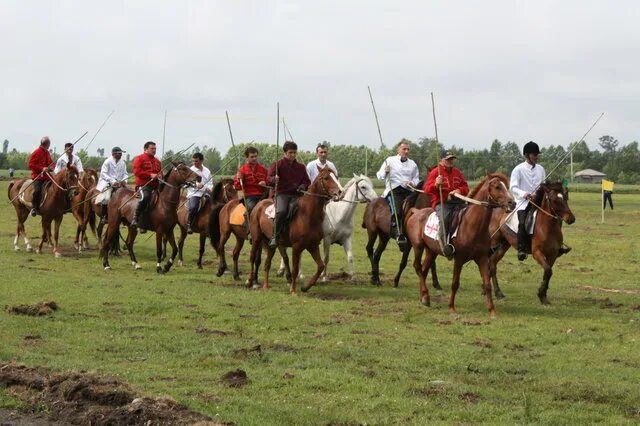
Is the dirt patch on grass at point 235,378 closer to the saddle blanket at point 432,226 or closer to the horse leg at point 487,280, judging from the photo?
the horse leg at point 487,280

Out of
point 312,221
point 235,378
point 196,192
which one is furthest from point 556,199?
point 196,192

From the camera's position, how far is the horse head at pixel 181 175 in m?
21.8

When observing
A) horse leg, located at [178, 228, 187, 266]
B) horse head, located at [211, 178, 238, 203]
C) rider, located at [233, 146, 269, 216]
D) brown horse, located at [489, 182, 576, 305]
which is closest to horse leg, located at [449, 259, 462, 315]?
brown horse, located at [489, 182, 576, 305]

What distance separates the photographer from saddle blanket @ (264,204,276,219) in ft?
62.4

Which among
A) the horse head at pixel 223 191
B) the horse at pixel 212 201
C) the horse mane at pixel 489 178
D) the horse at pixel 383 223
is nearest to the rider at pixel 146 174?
the horse at pixel 212 201

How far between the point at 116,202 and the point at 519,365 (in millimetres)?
14364

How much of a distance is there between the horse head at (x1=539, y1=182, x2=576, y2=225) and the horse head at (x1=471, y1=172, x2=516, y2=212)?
1.31 m

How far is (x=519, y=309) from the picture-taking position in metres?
16.7

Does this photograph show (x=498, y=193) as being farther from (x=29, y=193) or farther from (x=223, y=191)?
(x=29, y=193)

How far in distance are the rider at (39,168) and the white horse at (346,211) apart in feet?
31.7

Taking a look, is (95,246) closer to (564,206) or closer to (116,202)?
(116,202)

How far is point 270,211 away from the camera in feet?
63.2

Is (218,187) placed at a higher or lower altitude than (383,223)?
higher

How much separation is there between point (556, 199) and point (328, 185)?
429cm
